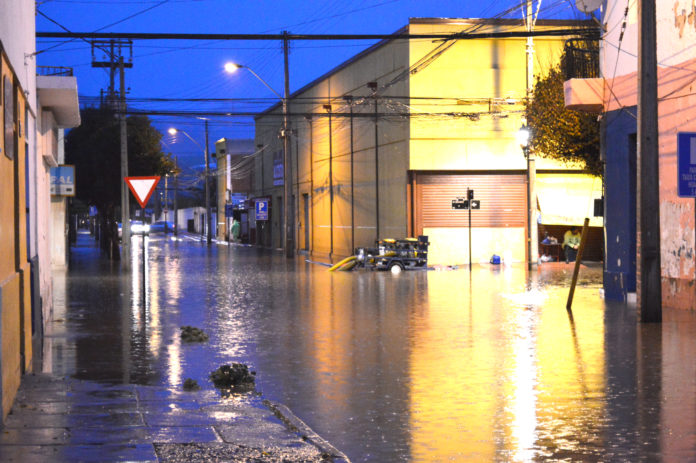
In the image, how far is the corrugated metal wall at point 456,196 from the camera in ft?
142

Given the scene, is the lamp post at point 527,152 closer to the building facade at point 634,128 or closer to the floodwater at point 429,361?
the floodwater at point 429,361

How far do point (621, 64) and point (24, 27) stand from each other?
1377 centimetres

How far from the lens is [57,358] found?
548 inches

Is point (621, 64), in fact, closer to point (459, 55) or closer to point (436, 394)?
point (436, 394)

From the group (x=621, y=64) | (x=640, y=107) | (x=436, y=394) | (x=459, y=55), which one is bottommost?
(x=436, y=394)

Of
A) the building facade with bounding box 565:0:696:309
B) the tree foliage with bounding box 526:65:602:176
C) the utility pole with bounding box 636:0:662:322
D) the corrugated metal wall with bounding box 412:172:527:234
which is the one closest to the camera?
the utility pole with bounding box 636:0:662:322

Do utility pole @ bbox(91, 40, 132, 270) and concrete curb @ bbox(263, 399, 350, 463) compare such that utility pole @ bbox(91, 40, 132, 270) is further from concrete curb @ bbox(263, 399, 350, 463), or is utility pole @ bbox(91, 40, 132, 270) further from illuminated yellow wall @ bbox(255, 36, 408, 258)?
concrete curb @ bbox(263, 399, 350, 463)

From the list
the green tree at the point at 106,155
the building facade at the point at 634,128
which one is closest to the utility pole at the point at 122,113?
the green tree at the point at 106,155

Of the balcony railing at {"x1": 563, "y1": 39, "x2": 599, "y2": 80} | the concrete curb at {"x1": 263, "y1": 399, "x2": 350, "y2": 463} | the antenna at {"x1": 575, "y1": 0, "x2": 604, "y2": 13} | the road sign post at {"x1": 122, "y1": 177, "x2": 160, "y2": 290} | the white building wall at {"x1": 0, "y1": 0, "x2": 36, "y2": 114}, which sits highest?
the antenna at {"x1": 575, "y1": 0, "x2": 604, "y2": 13}

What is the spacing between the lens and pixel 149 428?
870 centimetres

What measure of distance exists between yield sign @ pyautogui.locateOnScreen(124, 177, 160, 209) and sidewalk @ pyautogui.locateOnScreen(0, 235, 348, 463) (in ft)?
21.9

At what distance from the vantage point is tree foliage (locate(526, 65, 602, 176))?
3538 centimetres

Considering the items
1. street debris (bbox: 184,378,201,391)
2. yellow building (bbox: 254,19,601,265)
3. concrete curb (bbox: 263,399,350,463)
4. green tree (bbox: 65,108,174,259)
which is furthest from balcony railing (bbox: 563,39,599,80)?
green tree (bbox: 65,108,174,259)

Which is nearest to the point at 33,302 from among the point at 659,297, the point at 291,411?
the point at 291,411
